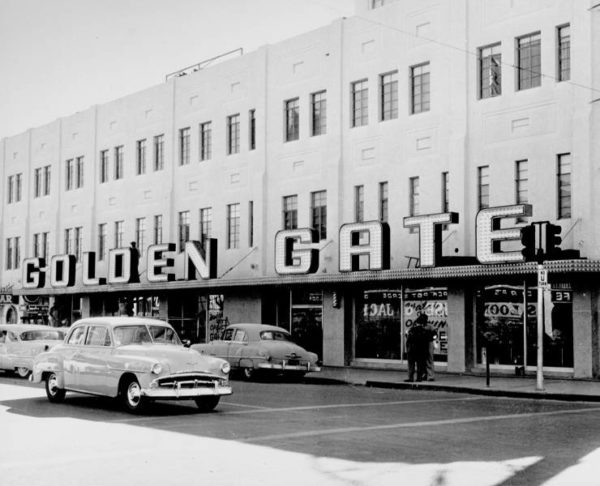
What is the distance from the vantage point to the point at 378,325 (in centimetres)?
2891

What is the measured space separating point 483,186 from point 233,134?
12624 millimetres

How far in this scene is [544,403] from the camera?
1825 centimetres

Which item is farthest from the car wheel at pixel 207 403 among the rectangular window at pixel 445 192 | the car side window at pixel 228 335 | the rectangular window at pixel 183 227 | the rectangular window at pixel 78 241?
the rectangular window at pixel 78 241

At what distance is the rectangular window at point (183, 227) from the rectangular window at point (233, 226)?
111 inches

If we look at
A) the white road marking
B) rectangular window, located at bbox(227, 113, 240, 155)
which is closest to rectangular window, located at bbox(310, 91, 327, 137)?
rectangular window, located at bbox(227, 113, 240, 155)

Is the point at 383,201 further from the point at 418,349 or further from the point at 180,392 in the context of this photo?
the point at 180,392

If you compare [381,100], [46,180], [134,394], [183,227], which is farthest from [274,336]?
[46,180]

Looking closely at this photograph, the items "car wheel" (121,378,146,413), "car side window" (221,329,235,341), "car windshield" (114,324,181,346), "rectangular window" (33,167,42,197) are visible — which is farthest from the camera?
"rectangular window" (33,167,42,197)

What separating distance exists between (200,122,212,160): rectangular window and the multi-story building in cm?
7

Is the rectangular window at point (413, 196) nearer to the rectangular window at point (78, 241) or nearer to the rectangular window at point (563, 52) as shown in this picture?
the rectangular window at point (563, 52)

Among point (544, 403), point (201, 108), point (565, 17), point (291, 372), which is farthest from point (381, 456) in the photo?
point (201, 108)

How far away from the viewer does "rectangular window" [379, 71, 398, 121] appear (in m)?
28.9

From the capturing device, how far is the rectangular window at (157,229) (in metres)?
38.9

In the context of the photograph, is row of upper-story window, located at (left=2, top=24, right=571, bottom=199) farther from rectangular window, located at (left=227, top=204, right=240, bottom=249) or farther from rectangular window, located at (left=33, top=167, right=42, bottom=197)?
rectangular window, located at (left=33, top=167, right=42, bottom=197)
